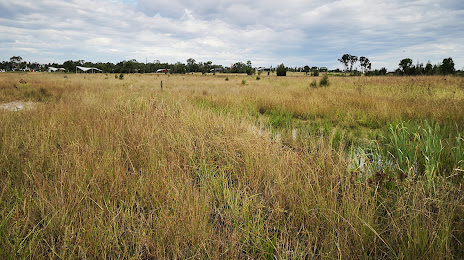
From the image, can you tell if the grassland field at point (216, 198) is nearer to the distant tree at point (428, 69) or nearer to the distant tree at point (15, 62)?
the distant tree at point (428, 69)

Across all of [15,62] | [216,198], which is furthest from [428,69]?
[15,62]

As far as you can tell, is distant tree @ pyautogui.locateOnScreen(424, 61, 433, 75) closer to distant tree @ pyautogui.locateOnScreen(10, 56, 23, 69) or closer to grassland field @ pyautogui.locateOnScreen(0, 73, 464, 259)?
grassland field @ pyautogui.locateOnScreen(0, 73, 464, 259)

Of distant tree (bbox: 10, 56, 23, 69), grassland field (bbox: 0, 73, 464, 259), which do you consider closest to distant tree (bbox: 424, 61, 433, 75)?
grassland field (bbox: 0, 73, 464, 259)

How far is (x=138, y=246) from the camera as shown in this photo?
1.76 metres

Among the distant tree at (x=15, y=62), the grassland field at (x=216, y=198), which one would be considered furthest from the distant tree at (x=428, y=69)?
the distant tree at (x=15, y=62)

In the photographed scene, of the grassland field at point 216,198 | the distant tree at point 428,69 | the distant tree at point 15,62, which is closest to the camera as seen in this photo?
the grassland field at point 216,198

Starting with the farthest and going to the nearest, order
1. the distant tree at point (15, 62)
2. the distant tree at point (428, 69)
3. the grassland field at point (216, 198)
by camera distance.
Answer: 1. the distant tree at point (15, 62)
2. the distant tree at point (428, 69)
3. the grassland field at point (216, 198)

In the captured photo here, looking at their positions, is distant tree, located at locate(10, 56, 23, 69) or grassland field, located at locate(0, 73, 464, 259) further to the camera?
distant tree, located at locate(10, 56, 23, 69)

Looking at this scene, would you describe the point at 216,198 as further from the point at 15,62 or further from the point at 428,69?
the point at 15,62

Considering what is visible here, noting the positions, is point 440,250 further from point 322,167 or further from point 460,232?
point 322,167

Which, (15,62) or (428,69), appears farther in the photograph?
(15,62)

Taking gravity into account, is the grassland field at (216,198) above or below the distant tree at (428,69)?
below

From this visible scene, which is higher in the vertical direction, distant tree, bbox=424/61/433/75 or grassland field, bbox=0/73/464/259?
distant tree, bbox=424/61/433/75

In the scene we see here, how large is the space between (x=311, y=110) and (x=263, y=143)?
4.87 m
